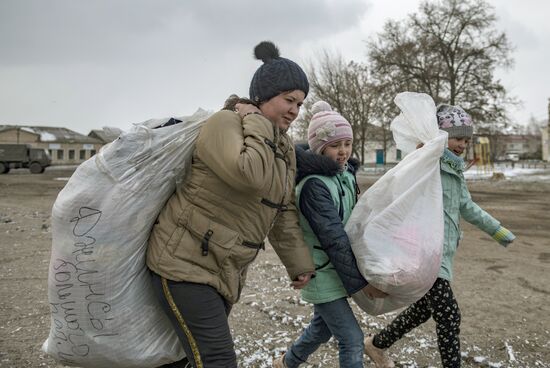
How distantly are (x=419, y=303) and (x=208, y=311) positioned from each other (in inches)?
54.6

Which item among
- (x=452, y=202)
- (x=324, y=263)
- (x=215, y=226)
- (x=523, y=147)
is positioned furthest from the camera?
(x=523, y=147)

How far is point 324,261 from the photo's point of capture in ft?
7.55

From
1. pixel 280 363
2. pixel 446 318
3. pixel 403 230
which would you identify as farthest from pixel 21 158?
pixel 403 230

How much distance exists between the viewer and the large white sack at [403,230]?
2.07 m

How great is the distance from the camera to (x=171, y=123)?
6.49ft

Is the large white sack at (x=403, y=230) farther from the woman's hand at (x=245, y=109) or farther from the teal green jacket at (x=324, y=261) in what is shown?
the woman's hand at (x=245, y=109)

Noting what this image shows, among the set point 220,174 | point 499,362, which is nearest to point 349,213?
point 220,174

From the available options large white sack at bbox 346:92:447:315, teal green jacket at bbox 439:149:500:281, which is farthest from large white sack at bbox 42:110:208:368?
teal green jacket at bbox 439:149:500:281

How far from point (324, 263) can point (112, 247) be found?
38.6 inches

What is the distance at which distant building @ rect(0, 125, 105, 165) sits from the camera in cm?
5522

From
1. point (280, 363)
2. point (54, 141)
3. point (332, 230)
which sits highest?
point (54, 141)

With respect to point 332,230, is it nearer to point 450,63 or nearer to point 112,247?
point 112,247

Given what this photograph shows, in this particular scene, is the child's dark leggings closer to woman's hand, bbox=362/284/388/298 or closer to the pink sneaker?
woman's hand, bbox=362/284/388/298

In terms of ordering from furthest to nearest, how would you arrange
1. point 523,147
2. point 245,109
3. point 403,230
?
point 523,147
point 403,230
point 245,109
